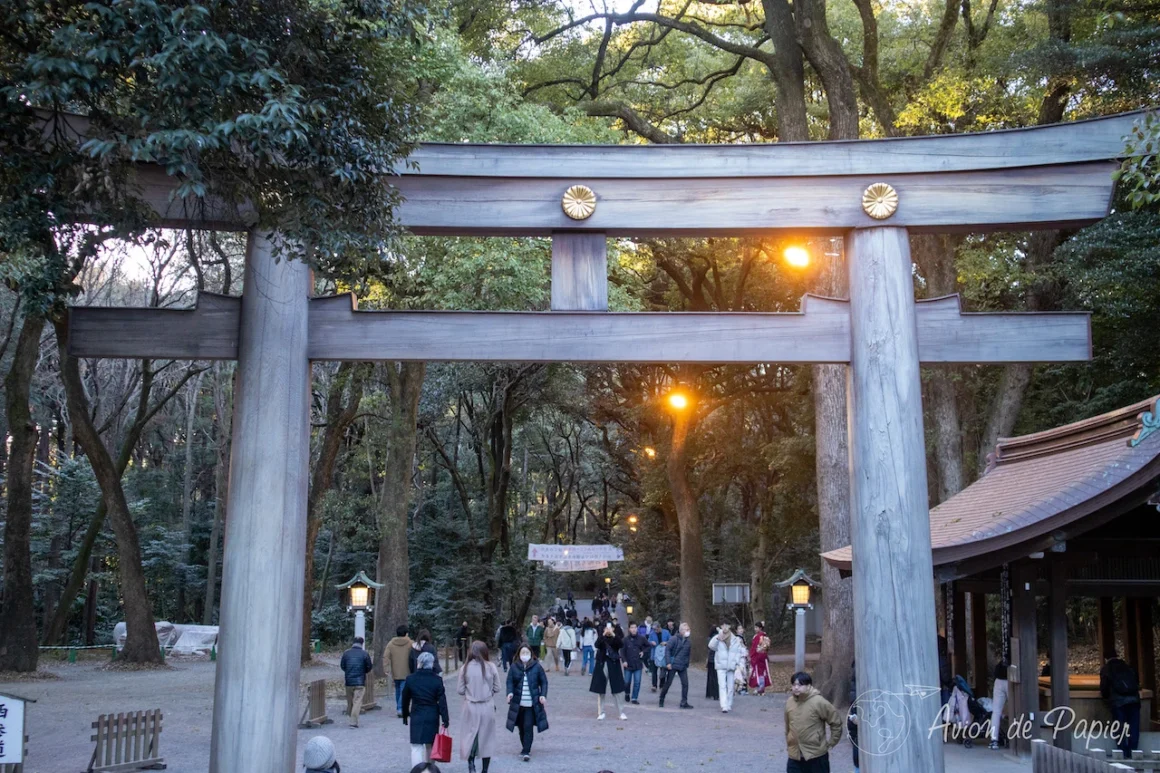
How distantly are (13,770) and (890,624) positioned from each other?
8307 mm

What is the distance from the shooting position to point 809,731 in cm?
910

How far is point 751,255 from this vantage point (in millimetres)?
27672

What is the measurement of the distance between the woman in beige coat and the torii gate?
11.0 ft

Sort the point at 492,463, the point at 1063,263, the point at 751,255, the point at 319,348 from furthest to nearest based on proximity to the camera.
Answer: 1. the point at 492,463
2. the point at 751,255
3. the point at 1063,263
4. the point at 319,348

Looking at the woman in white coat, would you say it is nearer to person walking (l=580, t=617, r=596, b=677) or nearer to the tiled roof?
the tiled roof

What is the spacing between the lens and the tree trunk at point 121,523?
80.5 ft

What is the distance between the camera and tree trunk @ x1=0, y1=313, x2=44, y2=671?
2380 cm

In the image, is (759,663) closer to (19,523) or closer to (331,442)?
(331,442)

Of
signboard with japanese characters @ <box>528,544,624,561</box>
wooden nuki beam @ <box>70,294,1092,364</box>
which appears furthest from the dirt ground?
wooden nuki beam @ <box>70,294,1092,364</box>

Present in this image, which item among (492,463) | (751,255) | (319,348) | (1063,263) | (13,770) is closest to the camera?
(319,348)

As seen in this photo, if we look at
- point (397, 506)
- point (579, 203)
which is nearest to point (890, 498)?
point (579, 203)

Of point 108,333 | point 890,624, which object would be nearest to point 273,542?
point 108,333

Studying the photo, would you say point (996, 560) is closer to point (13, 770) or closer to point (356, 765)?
point (356, 765)

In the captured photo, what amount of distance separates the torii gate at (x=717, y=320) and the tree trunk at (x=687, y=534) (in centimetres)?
2016
